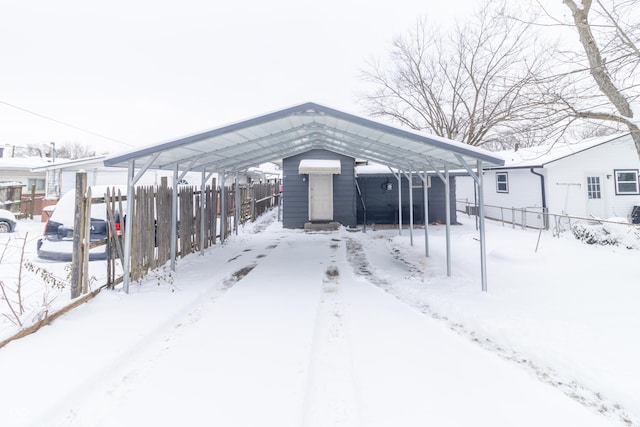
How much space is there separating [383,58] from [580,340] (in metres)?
17.5

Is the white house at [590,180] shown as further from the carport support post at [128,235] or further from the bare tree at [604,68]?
the carport support post at [128,235]

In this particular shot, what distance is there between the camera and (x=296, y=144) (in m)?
9.58

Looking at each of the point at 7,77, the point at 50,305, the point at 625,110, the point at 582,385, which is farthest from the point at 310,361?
the point at 7,77

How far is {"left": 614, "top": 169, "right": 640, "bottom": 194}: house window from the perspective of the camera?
12.5 meters

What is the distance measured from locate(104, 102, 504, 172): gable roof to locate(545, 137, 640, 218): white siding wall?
8318mm

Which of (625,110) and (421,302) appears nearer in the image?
(421,302)

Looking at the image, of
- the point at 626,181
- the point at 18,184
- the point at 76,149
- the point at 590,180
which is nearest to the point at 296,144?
the point at 590,180

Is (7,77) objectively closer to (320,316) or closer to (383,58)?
(383,58)

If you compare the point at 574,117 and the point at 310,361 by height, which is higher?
the point at 574,117

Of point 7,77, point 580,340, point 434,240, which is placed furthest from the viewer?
point 7,77

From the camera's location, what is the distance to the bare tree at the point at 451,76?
14.0 metres

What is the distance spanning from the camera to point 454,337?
3426mm

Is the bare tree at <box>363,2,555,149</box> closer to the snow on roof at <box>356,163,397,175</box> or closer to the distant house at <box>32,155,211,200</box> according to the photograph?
the snow on roof at <box>356,163,397,175</box>

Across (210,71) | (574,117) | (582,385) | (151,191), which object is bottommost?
(582,385)
